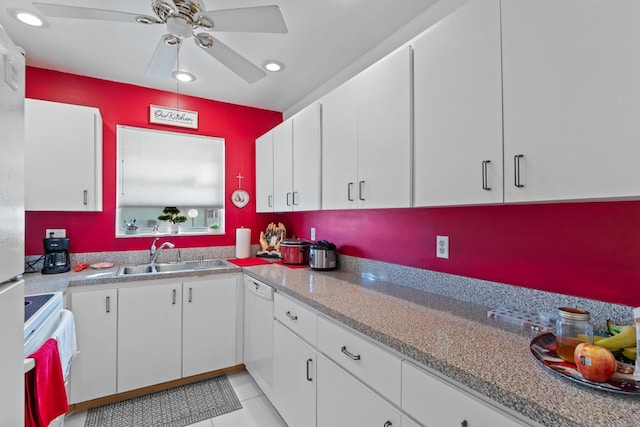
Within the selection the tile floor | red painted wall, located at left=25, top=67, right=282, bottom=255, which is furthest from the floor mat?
red painted wall, located at left=25, top=67, right=282, bottom=255

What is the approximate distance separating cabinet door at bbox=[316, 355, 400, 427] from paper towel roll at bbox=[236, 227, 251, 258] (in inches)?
71.3

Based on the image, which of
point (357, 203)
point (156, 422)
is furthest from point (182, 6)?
point (156, 422)

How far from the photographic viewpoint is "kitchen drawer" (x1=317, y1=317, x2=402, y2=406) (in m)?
1.13

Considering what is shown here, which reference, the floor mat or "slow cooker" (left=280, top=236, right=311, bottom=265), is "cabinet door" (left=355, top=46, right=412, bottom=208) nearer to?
"slow cooker" (left=280, top=236, right=311, bottom=265)

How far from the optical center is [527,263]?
4.57 feet

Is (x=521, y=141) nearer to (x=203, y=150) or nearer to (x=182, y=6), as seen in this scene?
(x=182, y=6)

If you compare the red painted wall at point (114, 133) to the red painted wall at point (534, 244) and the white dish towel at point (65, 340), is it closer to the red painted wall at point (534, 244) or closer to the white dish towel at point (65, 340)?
the white dish towel at point (65, 340)

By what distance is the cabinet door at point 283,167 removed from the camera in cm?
261

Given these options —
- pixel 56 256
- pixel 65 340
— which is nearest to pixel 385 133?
pixel 65 340

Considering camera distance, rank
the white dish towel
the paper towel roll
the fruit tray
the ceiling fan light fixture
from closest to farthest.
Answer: the fruit tray
the white dish towel
the ceiling fan light fixture
the paper towel roll

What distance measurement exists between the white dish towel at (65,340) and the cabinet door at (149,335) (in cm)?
46

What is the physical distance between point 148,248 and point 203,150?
108cm

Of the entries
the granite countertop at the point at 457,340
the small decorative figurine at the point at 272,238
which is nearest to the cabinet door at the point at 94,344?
the granite countertop at the point at 457,340

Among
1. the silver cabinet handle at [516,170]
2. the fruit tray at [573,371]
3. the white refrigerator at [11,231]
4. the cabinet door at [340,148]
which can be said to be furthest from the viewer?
the cabinet door at [340,148]
